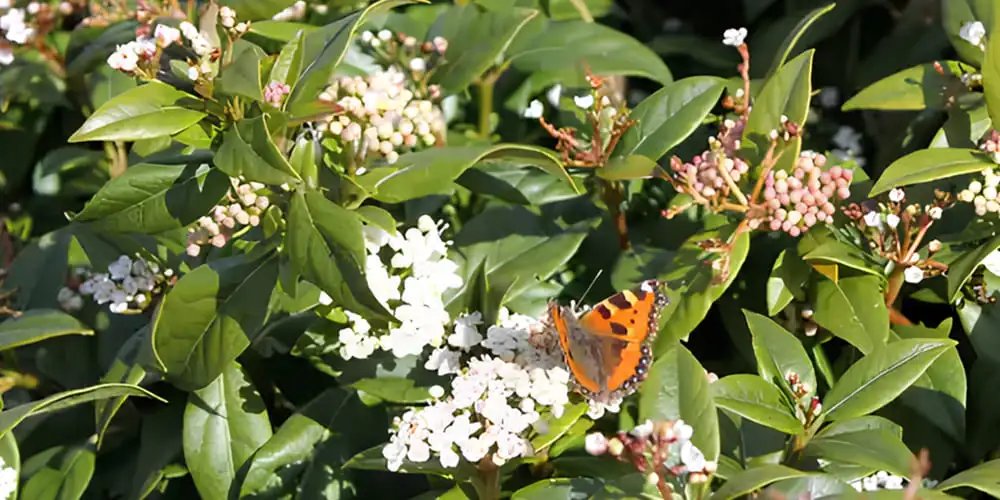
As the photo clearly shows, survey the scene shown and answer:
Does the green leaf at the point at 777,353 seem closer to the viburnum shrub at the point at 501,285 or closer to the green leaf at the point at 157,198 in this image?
the viburnum shrub at the point at 501,285

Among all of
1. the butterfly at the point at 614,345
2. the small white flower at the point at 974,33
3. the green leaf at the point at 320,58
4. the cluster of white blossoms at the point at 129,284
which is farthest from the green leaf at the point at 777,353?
the cluster of white blossoms at the point at 129,284

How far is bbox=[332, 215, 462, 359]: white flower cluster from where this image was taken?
1563 millimetres

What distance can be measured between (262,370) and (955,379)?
127 cm

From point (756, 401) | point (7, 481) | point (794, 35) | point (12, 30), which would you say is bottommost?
point (7, 481)

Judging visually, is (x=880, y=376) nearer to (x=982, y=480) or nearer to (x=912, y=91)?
(x=982, y=480)

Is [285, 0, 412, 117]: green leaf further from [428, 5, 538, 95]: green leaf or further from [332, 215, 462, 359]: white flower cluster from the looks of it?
[428, 5, 538, 95]: green leaf

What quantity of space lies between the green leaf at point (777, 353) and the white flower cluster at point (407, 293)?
0.49 m

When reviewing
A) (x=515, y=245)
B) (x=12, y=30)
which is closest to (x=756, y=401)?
(x=515, y=245)

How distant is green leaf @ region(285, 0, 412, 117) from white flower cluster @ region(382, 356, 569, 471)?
0.47 meters

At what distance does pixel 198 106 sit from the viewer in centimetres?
150

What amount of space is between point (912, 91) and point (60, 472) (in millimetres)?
1704

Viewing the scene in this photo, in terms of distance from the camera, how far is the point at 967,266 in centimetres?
154

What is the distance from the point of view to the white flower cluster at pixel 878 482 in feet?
4.81

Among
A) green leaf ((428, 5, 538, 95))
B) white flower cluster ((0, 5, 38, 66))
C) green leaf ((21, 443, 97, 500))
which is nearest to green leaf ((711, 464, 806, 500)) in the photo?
green leaf ((428, 5, 538, 95))
